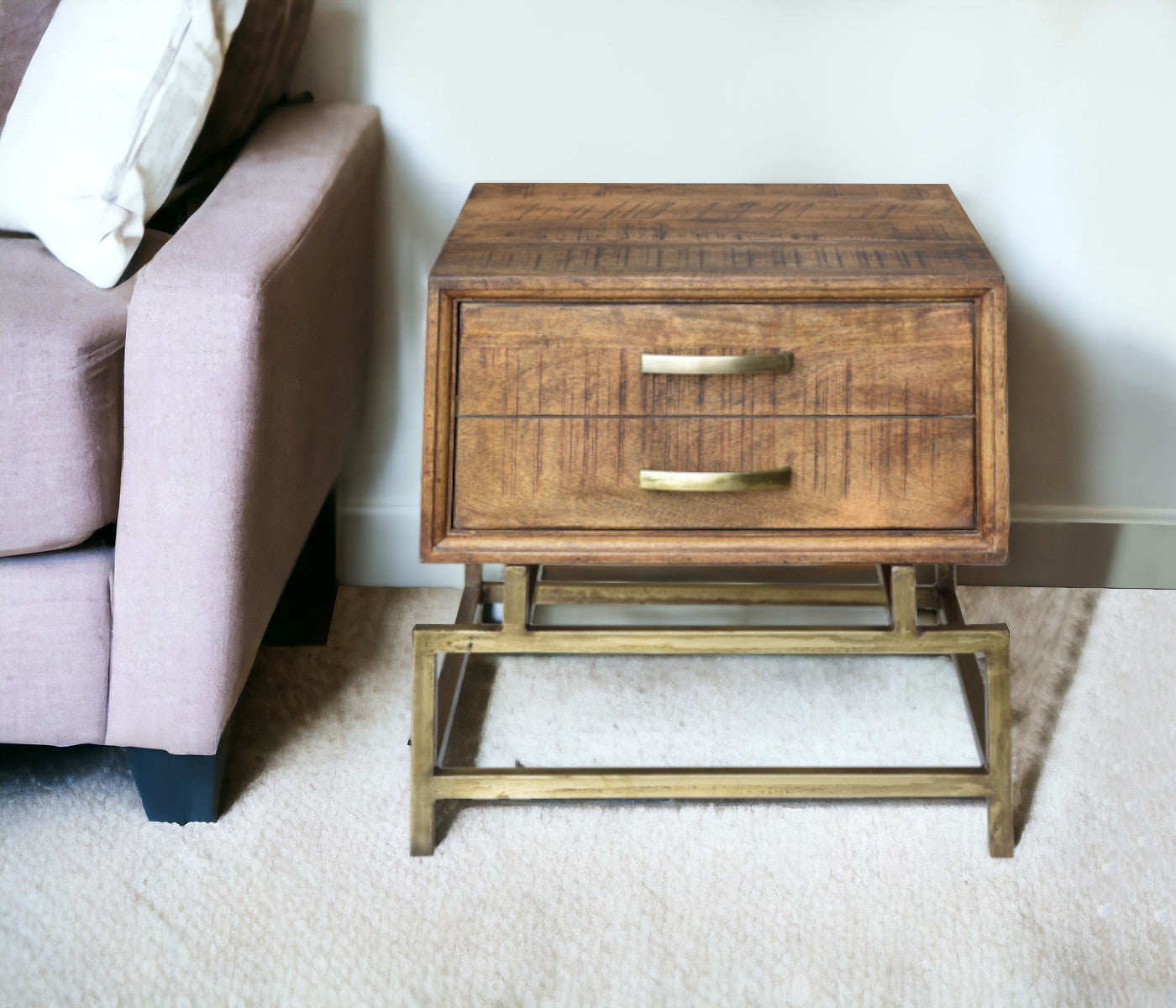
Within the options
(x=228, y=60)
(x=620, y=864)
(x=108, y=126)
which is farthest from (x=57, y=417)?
(x=620, y=864)

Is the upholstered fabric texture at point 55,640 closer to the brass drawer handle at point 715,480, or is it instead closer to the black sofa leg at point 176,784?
the black sofa leg at point 176,784

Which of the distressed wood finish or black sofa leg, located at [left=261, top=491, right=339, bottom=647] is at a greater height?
the distressed wood finish

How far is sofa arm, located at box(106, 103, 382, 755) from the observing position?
0.83 m

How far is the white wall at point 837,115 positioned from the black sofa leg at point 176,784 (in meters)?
0.62

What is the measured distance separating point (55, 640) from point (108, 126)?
462 mm

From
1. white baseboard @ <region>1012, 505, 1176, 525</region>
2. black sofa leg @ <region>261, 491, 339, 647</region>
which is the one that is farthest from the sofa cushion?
white baseboard @ <region>1012, 505, 1176, 525</region>

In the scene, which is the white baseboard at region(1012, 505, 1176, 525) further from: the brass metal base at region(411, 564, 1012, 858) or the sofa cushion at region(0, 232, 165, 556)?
the sofa cushion at region(0, 232, 165, 556)

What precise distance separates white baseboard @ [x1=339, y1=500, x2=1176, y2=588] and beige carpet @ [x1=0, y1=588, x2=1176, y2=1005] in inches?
8.5

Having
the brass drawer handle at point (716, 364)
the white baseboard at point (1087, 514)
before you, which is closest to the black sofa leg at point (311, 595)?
the brass drawer handle at point (716, 364)

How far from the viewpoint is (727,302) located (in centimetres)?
84

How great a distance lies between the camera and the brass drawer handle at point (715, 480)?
85 cm

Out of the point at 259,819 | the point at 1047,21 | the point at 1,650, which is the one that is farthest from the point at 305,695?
the point at 1047,21

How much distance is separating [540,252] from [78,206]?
1.39 ft

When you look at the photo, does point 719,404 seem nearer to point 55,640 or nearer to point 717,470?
point 717,470
